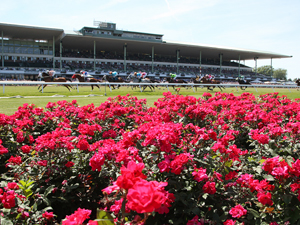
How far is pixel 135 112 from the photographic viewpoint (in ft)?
14.3

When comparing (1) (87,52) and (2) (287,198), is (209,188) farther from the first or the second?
(1) (87,52)

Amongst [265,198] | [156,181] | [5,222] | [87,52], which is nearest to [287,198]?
[265,198]

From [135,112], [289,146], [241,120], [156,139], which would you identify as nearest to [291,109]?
[241,120]

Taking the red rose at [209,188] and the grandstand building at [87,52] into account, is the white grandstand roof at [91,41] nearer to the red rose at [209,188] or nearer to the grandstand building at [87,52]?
the grandstand building at [87,52]

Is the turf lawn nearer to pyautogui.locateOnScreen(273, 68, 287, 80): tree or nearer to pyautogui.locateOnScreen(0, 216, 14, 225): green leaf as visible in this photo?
pyautogui.locateOnScreen(0, 216, 14, 225): green leaf

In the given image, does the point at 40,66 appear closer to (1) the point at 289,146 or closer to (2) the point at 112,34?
(2) the point at 112,34

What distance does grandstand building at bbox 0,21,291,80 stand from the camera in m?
43.5

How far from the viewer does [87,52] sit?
186ft

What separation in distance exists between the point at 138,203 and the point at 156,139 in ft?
3.48

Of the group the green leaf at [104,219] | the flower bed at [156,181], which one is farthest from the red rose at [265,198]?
the green leaf at [104,219]

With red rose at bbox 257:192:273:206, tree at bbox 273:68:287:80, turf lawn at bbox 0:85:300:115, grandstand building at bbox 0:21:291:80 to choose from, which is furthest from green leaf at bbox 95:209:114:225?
tree at bbox 273:68:287:80

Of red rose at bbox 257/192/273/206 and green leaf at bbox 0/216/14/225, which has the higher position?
red rose at bbox 257/192/273/206

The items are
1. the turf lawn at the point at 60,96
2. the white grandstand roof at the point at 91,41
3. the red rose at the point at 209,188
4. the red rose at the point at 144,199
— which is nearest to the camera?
the red rose at the point at 144,199

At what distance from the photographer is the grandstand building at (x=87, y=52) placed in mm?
43469
